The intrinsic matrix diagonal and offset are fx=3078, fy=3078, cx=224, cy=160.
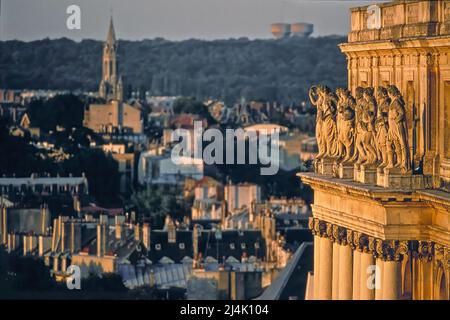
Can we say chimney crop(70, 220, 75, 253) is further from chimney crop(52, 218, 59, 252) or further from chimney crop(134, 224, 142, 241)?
chimney crop(134, 224, 142, 241)

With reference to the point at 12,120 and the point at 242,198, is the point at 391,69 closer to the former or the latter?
the point at 242,198

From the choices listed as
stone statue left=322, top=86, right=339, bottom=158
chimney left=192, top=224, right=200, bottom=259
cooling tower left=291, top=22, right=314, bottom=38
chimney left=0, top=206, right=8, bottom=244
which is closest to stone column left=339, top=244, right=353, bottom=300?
stone statue left=322, top=86, right=339, bottom=158

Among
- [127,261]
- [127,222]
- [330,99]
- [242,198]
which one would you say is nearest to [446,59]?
[330,99]

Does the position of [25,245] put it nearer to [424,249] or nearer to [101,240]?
[101,240]

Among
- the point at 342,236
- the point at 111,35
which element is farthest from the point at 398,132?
the point at 111,35

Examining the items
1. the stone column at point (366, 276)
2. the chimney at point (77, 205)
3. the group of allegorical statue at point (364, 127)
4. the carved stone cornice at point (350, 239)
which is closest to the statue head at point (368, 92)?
the group of allegorical statue at point (364, 127)
